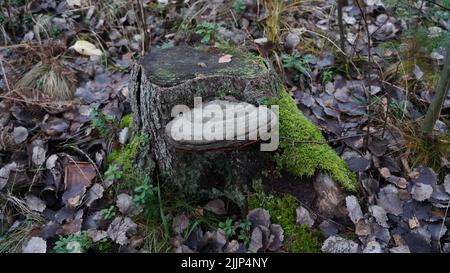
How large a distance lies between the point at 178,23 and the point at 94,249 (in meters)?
2.70

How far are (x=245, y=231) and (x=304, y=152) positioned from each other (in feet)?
2.00

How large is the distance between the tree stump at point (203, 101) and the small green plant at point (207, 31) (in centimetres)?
123

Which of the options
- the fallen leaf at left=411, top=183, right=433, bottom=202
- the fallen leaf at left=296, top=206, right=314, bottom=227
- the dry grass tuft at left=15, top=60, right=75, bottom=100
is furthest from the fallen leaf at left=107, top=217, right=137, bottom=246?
the fallen leaf at left=411, top=183, right=433, bottom=202

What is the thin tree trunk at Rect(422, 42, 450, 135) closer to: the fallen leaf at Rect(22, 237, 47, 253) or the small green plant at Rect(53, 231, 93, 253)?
the small green plant at Rect(53, 231, 93, 253)

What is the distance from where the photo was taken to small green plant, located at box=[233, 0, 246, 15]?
4.30m

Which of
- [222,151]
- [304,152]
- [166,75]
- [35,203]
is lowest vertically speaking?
[35,203]

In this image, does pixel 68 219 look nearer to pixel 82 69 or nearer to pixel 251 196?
pixel 251 196

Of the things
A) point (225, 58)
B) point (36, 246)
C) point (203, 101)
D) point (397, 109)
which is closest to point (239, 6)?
point (225, 58)

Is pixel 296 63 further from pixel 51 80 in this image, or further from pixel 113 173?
pixel 51 80

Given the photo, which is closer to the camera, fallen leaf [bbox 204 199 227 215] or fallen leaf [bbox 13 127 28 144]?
fallen leaf [bbox 204 199 227 215]

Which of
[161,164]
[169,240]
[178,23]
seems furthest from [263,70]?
[178,23]

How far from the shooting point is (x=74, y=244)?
2.48 m

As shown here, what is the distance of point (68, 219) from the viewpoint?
2734 millimetres

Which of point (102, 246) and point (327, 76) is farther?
point (327, 76)
